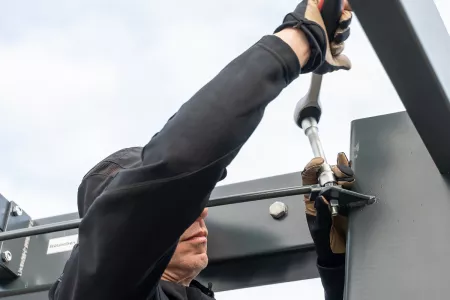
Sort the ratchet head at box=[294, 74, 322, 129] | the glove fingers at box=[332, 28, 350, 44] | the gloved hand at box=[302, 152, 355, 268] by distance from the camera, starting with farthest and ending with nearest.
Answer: the ratchet head at box=[294, 74, 322, 129] < the gloved hand at box=[302, 152, 355, 268] < the glove fingers at box=[332, 28, 350, 44]

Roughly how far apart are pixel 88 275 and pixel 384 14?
0.50 meters

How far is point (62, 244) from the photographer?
152cm

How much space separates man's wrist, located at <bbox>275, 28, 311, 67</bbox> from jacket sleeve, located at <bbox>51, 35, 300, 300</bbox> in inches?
2.5

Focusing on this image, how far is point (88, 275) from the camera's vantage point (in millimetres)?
1019

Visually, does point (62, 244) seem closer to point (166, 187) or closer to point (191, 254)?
point (191, 254)

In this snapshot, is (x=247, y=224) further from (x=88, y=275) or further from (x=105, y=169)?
(x=88, y=275)

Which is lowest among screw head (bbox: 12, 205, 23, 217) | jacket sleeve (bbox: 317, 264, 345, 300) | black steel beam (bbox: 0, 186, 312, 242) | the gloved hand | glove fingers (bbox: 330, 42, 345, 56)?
jacket sleeve (bbox: 317, 264, 345, 300)

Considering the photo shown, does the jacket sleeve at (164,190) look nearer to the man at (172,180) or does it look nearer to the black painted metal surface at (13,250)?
the man at (172,180)

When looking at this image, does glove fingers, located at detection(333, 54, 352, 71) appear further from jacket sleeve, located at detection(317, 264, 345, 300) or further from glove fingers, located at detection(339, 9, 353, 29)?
jacket sleeve, located at detection(317, 264, 345, 300)

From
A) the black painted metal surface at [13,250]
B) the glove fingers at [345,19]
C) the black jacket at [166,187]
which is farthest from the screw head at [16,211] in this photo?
the glove fingers at [345,19]

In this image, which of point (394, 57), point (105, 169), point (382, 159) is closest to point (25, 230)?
point (105, 169)

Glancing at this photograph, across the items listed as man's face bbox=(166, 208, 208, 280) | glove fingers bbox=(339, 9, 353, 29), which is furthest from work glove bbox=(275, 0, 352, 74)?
man's face bbox=(166, 208, 208, 280)

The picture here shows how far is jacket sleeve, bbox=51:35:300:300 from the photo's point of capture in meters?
0.99

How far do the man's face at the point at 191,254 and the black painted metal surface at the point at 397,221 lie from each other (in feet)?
0.93
